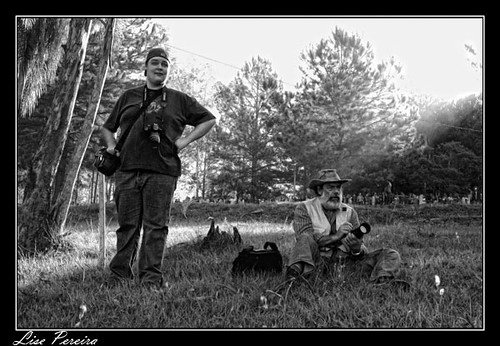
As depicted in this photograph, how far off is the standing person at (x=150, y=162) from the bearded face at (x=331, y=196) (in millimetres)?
1314

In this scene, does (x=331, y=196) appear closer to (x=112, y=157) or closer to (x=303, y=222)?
(x=303, y=222)

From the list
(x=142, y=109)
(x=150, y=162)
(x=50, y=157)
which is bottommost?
(x=150, y=162)

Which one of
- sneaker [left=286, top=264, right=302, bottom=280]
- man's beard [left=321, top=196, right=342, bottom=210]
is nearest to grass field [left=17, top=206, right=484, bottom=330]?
sneaker [left=286, top=264, right=302, bottom=280]

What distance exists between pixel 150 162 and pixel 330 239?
179cm

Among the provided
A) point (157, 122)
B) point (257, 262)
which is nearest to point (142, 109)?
point (157, 122)

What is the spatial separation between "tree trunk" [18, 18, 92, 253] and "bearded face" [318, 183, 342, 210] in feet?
11.8

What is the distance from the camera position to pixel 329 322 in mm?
2859

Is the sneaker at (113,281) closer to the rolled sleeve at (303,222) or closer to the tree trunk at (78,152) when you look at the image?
the rolled sleeve at (303,222)

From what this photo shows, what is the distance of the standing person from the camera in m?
3.58

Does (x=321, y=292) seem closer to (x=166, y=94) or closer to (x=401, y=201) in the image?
(x=166, y=94)

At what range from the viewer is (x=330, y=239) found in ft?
12.8

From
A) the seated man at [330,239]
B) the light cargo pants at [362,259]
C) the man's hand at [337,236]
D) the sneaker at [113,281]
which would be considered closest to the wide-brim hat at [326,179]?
the seated man at [330,239]

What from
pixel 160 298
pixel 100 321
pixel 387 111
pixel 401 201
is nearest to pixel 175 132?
pixel 160 298

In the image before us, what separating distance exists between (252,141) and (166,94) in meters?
A: 17.5
